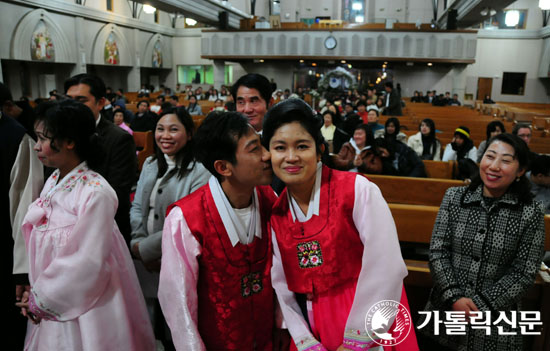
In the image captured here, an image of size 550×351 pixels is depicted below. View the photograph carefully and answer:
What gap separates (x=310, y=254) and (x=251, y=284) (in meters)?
0.28

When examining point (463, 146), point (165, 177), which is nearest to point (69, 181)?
point (165, 177)

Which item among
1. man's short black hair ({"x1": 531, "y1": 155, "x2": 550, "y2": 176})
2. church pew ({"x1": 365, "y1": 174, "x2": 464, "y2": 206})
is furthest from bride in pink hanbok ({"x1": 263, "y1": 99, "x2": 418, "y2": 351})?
man's short black hair ({"x1": 531, "y1": 155, "x2": 550, "y2": 176})

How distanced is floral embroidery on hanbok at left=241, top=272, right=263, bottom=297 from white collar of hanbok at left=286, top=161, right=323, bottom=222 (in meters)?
0.29

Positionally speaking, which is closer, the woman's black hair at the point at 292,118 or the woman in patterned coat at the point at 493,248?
the woman's black hair at the point at 292,118

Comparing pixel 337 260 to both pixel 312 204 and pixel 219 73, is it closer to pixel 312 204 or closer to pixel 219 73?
pixel 312 204

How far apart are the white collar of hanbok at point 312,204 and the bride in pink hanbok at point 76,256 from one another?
2.58ft

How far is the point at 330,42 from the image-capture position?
1805 cm

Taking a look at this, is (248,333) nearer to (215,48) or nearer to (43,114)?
(43,114)

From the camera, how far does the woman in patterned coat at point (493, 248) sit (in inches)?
72.6

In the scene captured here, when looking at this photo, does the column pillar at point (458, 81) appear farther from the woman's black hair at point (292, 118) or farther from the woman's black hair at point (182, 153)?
the woman's black hair at point (292, 118)

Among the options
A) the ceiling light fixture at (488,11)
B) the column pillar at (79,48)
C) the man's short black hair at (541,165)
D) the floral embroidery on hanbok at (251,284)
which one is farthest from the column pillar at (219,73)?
the floral embroidery on hanbok at (251,284)

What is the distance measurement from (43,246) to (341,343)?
1286mm

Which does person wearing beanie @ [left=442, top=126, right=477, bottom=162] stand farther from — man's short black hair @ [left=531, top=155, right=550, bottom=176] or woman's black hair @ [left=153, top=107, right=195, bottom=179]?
woman's black hair @ [left=153, top=107, right=195, bottom=179]

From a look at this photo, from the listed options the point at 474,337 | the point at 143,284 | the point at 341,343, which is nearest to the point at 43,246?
the point at 143,284
